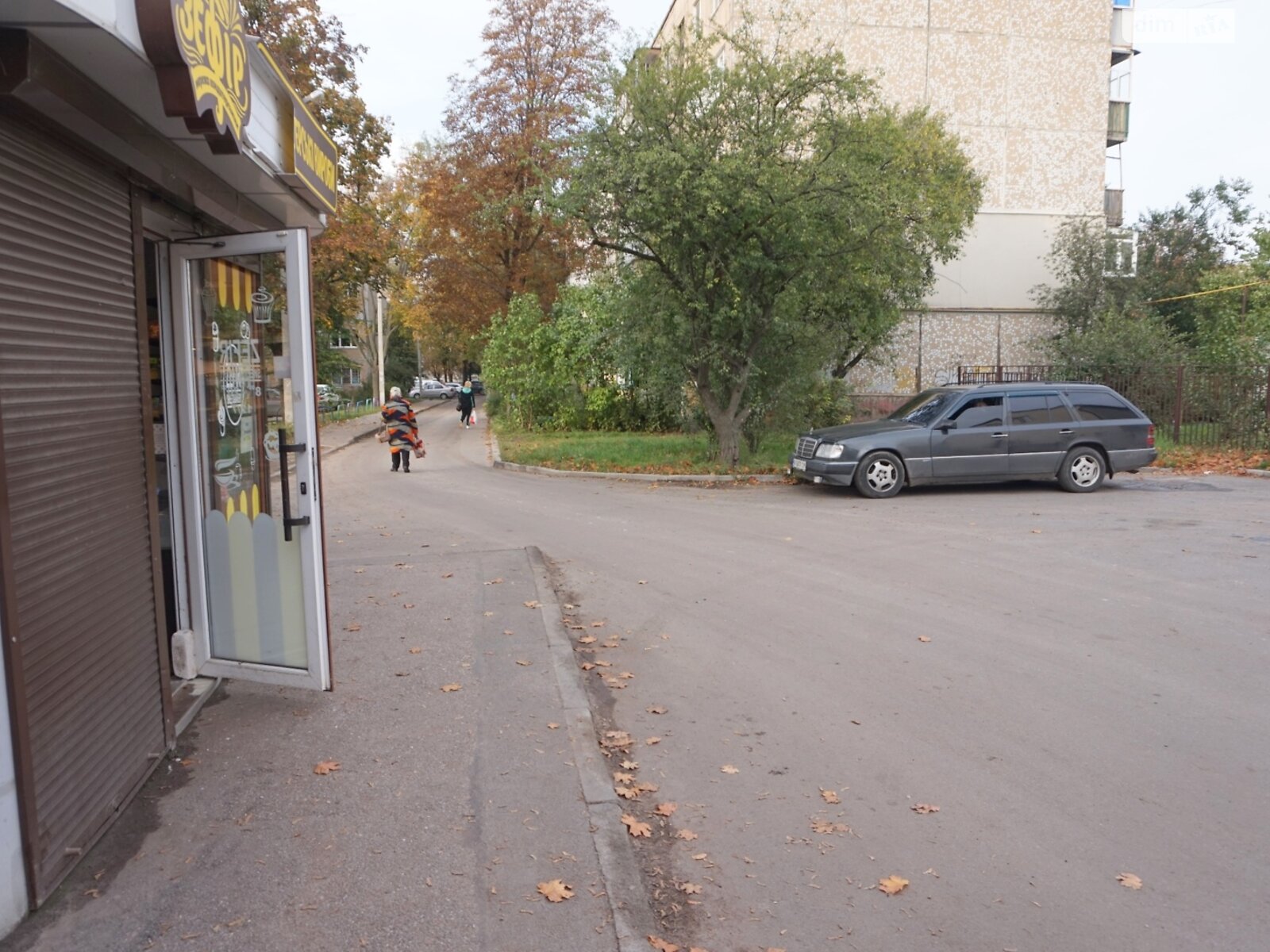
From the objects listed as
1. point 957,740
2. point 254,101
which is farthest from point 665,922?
point 254,101

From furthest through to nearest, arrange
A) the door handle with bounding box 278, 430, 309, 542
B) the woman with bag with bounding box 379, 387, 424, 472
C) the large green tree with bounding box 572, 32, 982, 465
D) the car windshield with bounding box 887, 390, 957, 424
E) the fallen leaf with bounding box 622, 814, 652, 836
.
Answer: the woman with bag with bounding box 379, 387, 424, 472 < the large green tree with bounding box 572, 32, 982, 465 < the car windshield with bounding box 887, 390, 957, 424 < the door handle with bounding box 278, 430, 309, 542 < the fallen leaf with bounding box 622, 814, 652, 836

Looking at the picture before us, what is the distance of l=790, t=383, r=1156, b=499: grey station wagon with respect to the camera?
14.1 m

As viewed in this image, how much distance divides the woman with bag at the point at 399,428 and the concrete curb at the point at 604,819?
40.9ft

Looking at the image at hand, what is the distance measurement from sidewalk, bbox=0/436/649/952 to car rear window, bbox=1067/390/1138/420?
10874 millimetres

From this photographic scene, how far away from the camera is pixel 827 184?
595 inches

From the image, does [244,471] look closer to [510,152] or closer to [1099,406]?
[1099,406]

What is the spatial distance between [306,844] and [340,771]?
724 millimetres

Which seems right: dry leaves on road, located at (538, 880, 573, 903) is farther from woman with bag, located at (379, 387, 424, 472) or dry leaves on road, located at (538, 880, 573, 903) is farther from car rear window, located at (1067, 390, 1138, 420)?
woman with bag, located at (379, 387, 424, 472)

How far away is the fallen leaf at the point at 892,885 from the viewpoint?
365cm

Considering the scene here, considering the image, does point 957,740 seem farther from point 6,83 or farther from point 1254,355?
point 1254,355

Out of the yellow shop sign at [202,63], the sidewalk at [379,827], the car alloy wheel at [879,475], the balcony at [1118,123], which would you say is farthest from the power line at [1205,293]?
the yellow shop sign at [202,63]

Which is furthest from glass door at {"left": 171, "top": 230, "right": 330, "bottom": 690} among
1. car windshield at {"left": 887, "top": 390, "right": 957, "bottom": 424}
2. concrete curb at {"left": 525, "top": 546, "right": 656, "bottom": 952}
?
car windshield at {"left": 887, "top": 390, "right": 957, "bottom": 424}

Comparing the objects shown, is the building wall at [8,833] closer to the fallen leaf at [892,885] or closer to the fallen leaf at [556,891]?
the fallen leaf at [556,891]

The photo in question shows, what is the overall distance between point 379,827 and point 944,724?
303 centimetres
